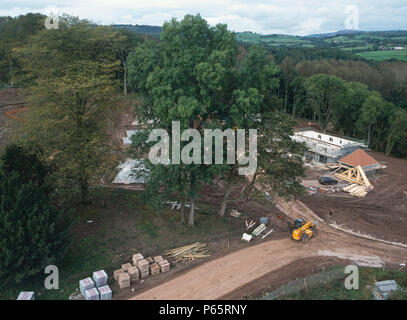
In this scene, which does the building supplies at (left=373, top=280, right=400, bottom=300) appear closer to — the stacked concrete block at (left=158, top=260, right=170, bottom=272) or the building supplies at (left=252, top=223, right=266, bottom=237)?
the building supplies at (left=252, top=223, right=266, bottom=237)

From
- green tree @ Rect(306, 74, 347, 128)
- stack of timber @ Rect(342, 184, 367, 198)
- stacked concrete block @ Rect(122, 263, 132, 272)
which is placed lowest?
stack of timber @ Rect(342, 184, 367, 198)

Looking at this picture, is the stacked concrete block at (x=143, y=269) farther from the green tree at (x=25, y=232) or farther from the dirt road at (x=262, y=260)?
the green tree at (x=25, y=232)

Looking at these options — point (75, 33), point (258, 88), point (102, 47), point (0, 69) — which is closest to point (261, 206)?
point (258, 88)

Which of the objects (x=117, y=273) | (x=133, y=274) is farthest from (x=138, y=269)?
(x=117, y=273)

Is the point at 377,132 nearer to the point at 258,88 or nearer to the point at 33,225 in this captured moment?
the point at 258,88

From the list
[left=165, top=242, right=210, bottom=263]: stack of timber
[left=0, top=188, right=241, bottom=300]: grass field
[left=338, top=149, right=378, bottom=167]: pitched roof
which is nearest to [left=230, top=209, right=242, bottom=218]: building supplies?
[left=0, top=188, right=241, bottom=300]: grass field

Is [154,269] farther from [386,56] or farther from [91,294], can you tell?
[386,56]
